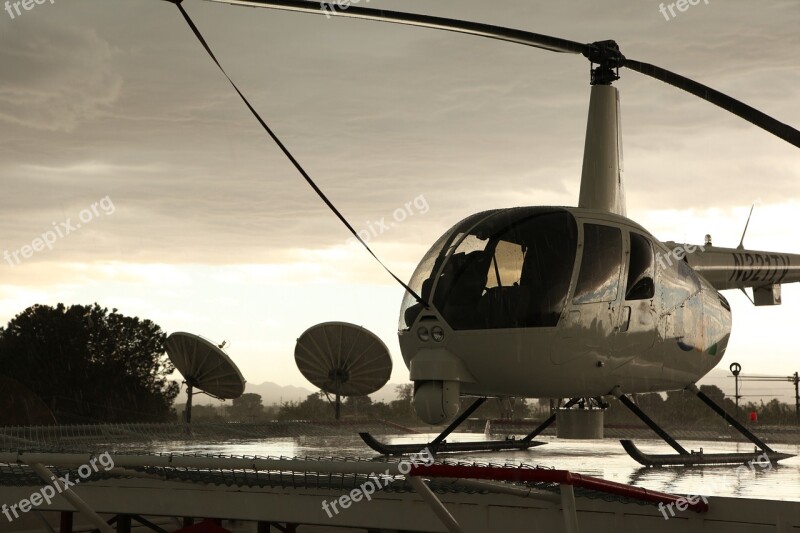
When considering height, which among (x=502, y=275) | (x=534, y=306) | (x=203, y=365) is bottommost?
(x=534, y=306)

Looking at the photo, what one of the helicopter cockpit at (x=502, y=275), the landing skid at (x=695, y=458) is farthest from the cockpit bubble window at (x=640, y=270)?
the landing skid at (x=695, y=458)

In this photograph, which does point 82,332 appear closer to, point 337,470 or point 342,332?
point 342,332

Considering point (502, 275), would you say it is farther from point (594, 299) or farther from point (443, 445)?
point (443, 445)

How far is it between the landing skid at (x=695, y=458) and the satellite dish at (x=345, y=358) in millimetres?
20935

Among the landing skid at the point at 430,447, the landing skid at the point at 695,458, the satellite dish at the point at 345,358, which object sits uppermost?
the satellite dish at the point at 345,358

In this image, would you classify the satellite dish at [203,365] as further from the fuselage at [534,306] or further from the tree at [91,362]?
the tree at [91,362]

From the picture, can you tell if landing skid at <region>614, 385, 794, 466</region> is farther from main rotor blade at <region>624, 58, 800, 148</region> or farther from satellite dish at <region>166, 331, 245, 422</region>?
satellite dish at <region>166, 331, 245, 422</region>

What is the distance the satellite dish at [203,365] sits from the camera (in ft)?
113

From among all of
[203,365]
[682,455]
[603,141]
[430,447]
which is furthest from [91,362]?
[682,455]

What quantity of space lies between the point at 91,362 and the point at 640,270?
176ft

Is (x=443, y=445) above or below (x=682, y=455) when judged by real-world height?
above

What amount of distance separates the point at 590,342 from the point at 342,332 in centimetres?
2346

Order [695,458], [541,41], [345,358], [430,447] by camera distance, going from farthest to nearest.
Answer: [345,358] → [430,447] → [695,458] → [541,41]

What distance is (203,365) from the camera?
115 feet
